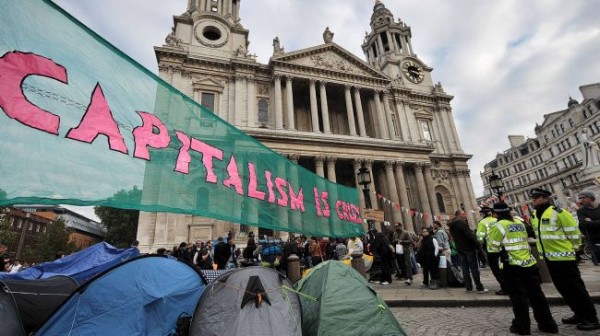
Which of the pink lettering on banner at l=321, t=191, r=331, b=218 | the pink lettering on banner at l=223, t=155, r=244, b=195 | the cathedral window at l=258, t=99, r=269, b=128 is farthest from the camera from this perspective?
the cathedral window at l=258, t=99, r=269, b=128

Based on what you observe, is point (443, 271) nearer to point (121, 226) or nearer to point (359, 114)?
point (359, 114)

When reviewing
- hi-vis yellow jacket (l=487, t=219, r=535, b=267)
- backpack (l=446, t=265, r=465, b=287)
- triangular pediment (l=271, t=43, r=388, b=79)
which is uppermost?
triangular pediment (l=271, t=43, r=388, b=79)

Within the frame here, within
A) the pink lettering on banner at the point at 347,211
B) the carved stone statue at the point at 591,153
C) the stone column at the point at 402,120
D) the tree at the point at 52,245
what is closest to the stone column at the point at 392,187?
the stone column at the point at 402,120

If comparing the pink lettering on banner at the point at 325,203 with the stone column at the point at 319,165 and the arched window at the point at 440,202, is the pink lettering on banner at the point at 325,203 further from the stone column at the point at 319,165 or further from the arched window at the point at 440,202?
the arched window at the point at 440,202

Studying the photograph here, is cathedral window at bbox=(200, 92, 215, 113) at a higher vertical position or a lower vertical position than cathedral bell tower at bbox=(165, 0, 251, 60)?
lower

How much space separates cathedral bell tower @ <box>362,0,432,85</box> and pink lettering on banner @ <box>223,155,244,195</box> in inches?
1284

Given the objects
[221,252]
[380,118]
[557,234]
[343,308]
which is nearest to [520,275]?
[557,234]

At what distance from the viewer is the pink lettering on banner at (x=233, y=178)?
5.20 meters

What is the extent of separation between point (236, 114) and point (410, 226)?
17240mm

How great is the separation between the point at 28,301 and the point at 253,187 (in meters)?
3.74

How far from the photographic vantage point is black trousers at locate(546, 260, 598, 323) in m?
4.04

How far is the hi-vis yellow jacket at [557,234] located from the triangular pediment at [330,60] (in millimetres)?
24839

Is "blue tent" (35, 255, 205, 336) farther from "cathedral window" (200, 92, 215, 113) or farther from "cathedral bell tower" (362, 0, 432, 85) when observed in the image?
"cathedral bell tower" (362, 0, 432, 85)

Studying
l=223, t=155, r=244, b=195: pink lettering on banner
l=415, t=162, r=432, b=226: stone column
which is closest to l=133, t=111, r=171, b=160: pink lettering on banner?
l=223, t=155, r=244, b=195: pink lettering on banner
